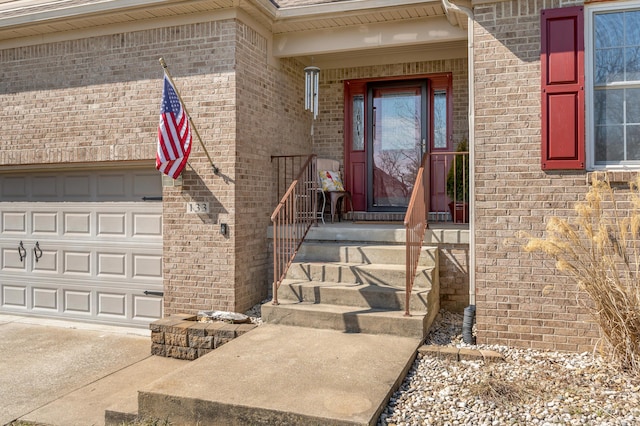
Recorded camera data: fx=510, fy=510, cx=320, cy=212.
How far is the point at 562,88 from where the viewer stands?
182 inches

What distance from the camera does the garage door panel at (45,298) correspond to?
7145 millimetres

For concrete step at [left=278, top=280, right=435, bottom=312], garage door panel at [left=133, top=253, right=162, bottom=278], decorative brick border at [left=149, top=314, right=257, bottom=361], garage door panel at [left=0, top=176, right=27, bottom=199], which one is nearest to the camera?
concrete step at [left=278, top=280, right=435, bottom=312]

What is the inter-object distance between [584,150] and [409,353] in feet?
7.93

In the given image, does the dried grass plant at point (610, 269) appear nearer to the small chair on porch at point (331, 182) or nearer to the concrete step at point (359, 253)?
the concrete step at point (359, 253)

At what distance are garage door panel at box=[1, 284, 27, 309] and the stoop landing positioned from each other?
173 inches

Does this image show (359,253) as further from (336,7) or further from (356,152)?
(336,7)

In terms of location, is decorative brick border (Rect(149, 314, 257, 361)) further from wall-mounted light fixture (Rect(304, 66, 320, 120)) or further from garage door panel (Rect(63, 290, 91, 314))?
wall-mounted light fixture (Rect(304, 66, 320, 120))

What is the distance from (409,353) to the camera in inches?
169

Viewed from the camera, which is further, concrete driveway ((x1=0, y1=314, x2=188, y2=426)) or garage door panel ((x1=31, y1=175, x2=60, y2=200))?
garage door panel ((x1=31, y1=175, x2=60, y2=200))

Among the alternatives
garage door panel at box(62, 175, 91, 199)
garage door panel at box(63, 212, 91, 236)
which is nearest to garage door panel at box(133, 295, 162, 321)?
garage door panel at box(63, 212, 91, 236)

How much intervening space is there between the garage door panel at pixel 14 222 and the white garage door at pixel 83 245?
0.01m

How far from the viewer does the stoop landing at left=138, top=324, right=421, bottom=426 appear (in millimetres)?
3305

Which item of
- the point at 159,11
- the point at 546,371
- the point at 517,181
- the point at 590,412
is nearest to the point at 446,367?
the point at 546,371

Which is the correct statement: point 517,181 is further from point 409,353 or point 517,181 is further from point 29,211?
point 29,211
